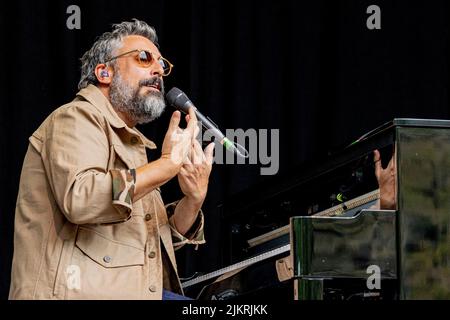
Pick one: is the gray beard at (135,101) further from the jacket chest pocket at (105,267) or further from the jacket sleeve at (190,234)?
the jacket chest pocket at (105,267)

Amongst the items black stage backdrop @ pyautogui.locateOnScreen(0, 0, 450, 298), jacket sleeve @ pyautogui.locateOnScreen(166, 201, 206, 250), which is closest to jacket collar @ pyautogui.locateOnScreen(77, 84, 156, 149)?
jacket sleeve @ pyautogui.locateOnScreen(166, 201, 206, 250)

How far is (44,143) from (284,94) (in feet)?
5.62

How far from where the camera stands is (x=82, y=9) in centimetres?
430

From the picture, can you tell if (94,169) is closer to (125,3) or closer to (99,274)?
(99,274)

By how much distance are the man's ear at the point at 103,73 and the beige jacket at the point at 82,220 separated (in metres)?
0.25

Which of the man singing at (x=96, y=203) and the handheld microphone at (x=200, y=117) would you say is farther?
the handheld microphone at (x=200, y=117)

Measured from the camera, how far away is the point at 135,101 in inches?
130

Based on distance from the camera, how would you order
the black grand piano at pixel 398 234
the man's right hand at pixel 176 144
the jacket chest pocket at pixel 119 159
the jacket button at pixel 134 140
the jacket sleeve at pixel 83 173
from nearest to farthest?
the black grand piano at pixel 398 234 → the jacket sleeve at pixel 83 173 → the man's right hand at pixel 176 144 → the jacket chest pocket at pixel 119 159 → the jacket button at pixel 134 140

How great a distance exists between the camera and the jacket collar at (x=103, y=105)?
3.13 meters

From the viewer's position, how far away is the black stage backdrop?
432 centimetres

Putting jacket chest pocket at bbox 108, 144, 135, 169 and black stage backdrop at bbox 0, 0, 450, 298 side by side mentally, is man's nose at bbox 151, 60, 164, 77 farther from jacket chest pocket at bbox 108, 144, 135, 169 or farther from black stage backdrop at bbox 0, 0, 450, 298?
black stage backdrop at bbox 0, 0, 450, 298

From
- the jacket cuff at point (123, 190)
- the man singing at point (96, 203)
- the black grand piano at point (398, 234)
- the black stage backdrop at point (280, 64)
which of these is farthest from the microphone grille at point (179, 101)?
the black stage backdrop at point (280, 64)

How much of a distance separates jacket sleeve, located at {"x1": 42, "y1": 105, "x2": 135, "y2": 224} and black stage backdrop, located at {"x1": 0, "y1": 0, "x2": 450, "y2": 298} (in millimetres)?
1280
